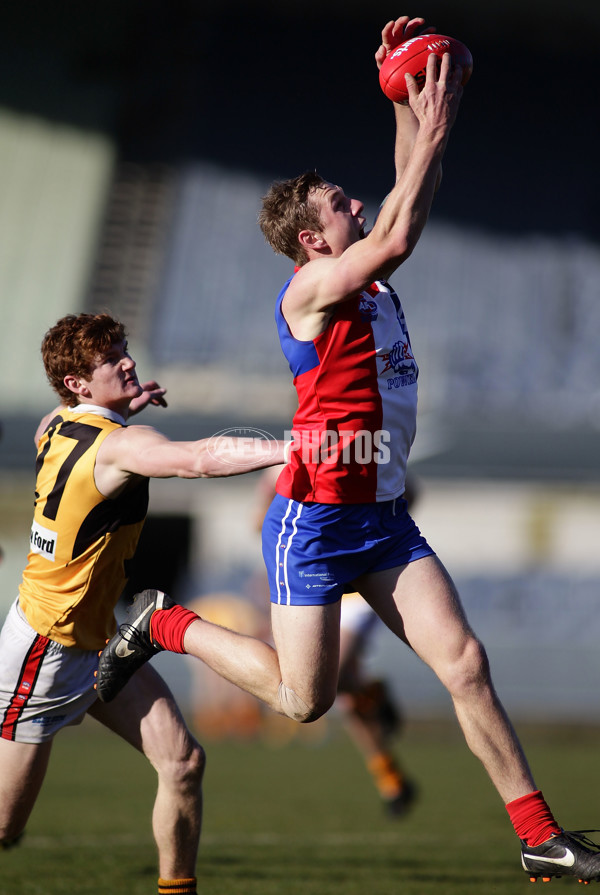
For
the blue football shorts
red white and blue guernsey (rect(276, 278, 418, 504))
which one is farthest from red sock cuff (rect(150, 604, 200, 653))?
red white and blue guernsey (rect(276, 278, 418, 504))

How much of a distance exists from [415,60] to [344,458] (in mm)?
1409

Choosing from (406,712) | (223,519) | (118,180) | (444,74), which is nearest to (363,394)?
(444,74)

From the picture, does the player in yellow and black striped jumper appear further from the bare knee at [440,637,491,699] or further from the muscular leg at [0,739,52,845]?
the bare knee at [440,637,491,699]

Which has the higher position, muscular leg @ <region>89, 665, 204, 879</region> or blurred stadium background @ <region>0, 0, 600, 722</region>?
blurred stadium background @ <region>0, 0, 600, 722</region>

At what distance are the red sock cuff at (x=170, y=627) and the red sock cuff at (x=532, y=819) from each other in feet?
4.26

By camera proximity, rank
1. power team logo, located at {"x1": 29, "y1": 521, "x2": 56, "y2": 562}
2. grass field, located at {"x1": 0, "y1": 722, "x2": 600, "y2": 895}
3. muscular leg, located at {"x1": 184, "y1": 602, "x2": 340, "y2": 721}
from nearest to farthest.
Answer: muscular leg, located at {"x1": 184, "y1": 602, "x2": 340, "y2": 721}, power team logo, located at {"x1": 29, "y1": 521, "x2": 56, "y2": 562}, grass field, located at {"x1": 0, "y1": 722, "x2": 600, "y2": 895}

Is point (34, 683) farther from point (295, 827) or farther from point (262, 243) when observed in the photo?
point (262, 243)

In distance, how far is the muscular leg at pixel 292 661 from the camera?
3.64m

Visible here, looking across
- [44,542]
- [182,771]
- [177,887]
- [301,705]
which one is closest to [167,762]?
[182,771]

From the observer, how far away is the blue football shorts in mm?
3643

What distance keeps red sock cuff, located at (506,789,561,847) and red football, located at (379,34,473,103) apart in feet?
7.95

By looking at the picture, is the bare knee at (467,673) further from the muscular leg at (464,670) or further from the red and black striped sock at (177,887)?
the red and black striped sock at (177,887)

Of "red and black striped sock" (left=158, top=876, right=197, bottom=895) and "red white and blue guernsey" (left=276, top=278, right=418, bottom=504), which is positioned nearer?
"red white and blue guernsey" (left=276, top=278, right=418, bottom=504)

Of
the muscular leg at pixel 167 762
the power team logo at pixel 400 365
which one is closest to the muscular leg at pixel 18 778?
the muscular leg at pixel 167 762
